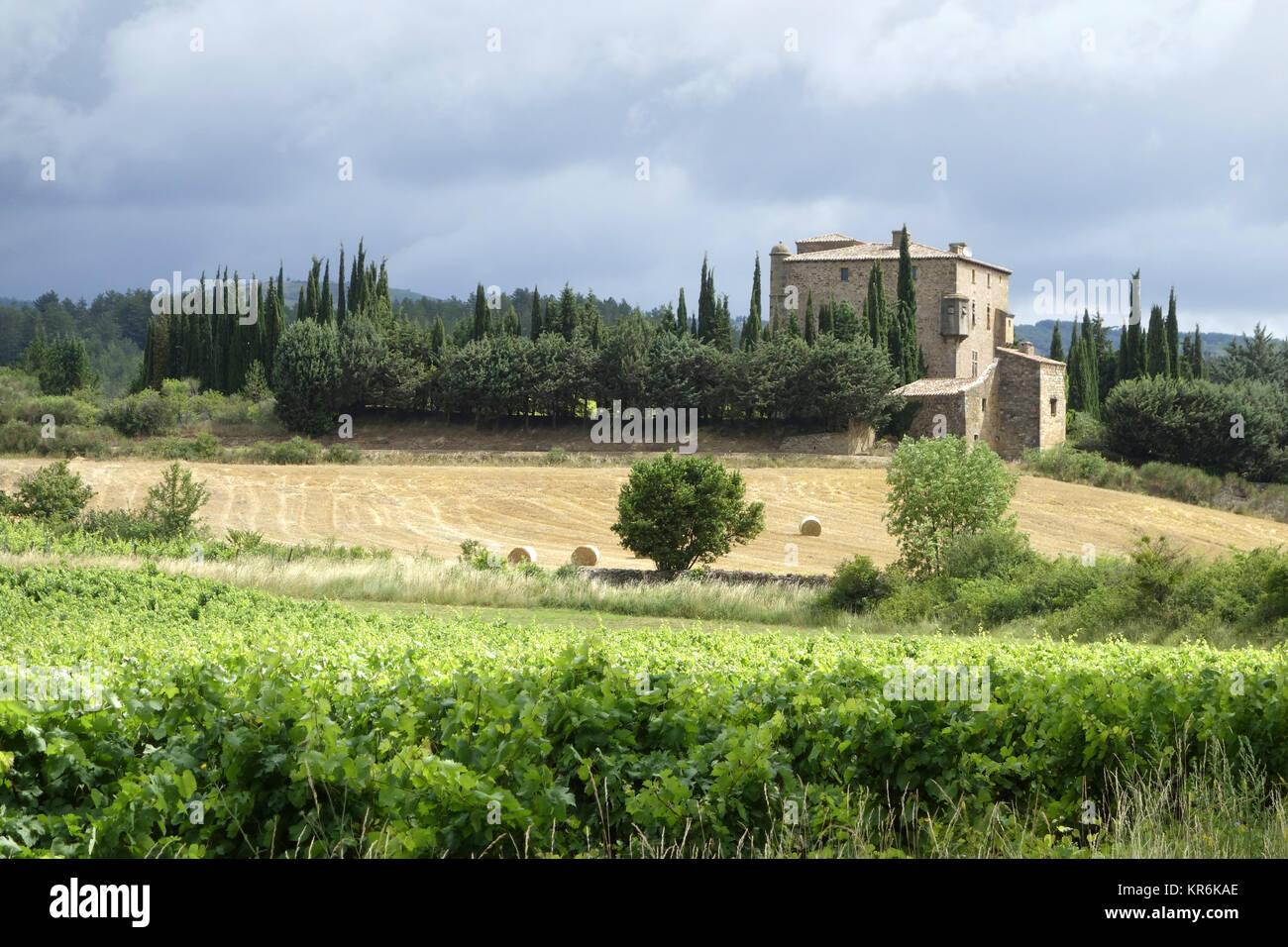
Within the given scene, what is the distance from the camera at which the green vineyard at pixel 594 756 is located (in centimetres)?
532

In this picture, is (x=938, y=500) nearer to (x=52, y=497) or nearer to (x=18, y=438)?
(x=52, y=497)

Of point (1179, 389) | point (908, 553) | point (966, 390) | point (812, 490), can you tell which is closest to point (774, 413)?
point (966, 390)

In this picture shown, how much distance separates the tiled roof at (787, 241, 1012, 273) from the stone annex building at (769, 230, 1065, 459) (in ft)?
0.21

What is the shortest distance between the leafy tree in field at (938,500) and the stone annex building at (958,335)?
33.3 metres

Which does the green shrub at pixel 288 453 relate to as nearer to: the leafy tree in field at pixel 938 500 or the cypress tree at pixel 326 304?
the cypress tree at pixel 326 304

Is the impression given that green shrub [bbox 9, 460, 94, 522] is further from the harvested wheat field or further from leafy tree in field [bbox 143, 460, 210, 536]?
the harvested wheat field

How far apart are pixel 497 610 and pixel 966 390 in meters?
42.7

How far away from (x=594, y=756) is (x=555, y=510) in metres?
37.5

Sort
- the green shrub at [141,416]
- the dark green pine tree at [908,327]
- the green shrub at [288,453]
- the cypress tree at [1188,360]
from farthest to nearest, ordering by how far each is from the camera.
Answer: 1. the cypress tree at [1188,360]
2. the dark green pine tree at [908,327]
3. the green shrub at [141,416]
4. the green shrub at [288,453]

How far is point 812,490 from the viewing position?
154ft

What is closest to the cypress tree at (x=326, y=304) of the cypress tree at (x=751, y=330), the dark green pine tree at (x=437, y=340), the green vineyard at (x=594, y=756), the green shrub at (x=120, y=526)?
the dark green pine tree at (x=437, y=340)

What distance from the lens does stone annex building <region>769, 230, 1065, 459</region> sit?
202 feet

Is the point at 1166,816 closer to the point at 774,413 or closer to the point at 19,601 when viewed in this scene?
the point at 19,601

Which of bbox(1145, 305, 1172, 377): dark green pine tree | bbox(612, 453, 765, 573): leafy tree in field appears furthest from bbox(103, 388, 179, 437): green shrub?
bbox(1145, 305, 1172, 377): dark green pine tree
